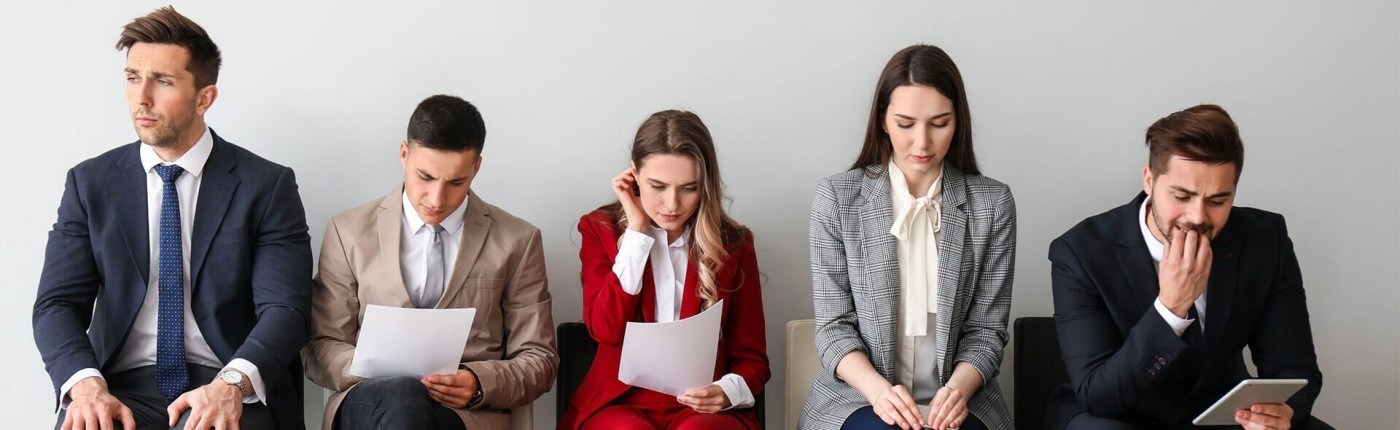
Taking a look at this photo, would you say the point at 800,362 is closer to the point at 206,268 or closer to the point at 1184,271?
the point at 1184,271

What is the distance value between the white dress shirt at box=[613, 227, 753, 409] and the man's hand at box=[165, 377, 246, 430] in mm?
922

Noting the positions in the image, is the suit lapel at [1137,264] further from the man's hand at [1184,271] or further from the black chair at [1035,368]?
the black chair at [1035,368]

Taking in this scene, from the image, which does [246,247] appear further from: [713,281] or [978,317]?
[978,317]

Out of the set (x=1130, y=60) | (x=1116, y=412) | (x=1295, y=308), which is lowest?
(x=1116, y=412)

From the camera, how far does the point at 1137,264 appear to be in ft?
9.43

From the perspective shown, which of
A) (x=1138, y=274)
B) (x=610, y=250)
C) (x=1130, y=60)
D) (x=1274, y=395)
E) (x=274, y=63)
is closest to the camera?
(x=1274, y=395)

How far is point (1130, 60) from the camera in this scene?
3.61 m

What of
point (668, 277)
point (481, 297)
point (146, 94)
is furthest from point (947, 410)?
point (146, 94)

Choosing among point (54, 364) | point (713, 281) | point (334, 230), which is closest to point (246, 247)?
point (334, 230)

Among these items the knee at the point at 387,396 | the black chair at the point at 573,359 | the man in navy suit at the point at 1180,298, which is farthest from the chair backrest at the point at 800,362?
the knee at the point at 387,396

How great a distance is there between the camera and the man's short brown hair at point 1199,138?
2705mm

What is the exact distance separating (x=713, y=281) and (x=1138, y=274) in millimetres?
1003

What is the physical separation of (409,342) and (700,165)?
0.81 meters

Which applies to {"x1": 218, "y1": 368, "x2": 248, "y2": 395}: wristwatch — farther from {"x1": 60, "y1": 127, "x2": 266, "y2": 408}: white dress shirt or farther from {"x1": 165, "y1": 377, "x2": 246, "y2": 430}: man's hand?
{"x1": 60, "y1": 127, "x2": 266, "y2": 408}: white dress shirt
